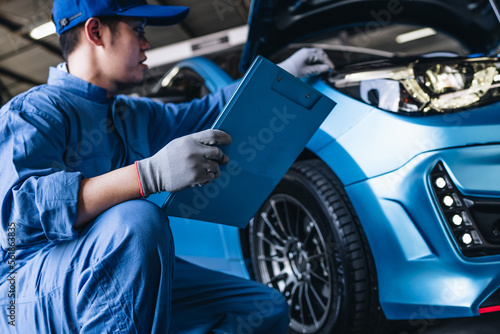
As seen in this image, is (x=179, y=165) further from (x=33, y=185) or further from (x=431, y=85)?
(x=431, y=85)

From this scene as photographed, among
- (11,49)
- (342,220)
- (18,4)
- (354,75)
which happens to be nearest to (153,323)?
(342,220)

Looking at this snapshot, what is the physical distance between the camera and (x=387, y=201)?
1.32 m

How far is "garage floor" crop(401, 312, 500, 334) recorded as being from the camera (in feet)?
4.58

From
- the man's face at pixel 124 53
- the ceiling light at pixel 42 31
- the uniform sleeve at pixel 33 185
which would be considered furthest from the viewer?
the ceiling light at pixel 42 31

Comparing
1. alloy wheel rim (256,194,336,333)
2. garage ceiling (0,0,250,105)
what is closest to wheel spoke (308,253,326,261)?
alloy wheel rim (256,194,336,333)

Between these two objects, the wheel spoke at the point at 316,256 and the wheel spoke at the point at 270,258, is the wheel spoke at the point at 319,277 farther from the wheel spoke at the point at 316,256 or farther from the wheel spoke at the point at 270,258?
the wheel spoke at the point at 270,258

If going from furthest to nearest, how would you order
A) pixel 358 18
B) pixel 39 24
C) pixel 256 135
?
pixel 39 24 → pixel 358 18 → pixel 256 135

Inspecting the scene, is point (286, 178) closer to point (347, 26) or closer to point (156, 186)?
point (156, 186)

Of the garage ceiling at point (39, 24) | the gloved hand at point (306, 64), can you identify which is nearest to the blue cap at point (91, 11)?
the gloved hand at point (306, 64)

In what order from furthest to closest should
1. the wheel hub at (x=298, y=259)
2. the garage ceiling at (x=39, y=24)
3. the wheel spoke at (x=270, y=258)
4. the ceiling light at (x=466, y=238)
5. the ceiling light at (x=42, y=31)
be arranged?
1. the ceiling light at (x=42, y=31)
2. the garage ceiling at (x=39, y=24)
3. the wheel spoke at (x=270, y=258)
4. the wheel hub at (x=298, y=259)
5. the ceiling light at (x=466, y=238)

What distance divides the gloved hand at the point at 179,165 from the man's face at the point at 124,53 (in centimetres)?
42

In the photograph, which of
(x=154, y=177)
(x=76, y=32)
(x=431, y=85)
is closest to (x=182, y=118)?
(x=76, y=32)

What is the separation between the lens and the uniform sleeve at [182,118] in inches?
62.6

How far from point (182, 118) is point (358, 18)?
95 cm
